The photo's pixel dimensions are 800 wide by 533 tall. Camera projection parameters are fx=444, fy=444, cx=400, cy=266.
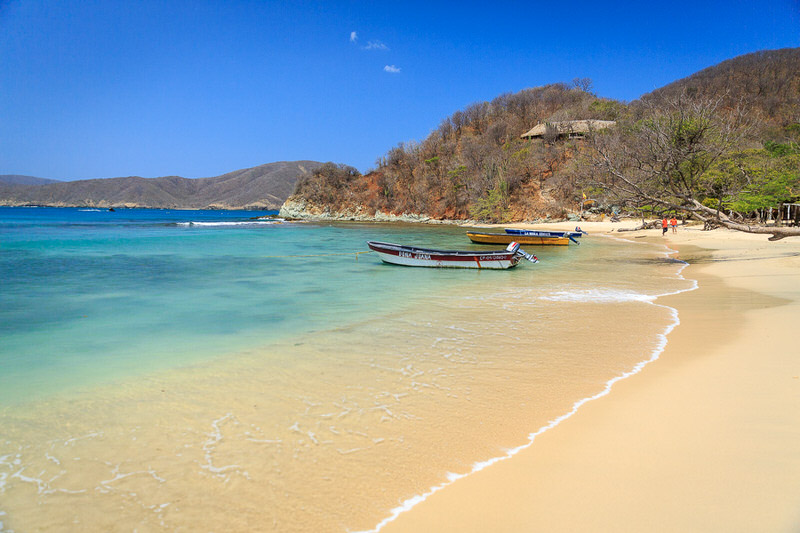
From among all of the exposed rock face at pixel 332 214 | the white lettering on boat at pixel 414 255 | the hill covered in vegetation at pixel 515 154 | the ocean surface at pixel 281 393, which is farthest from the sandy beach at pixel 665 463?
the exposed rock face at pixel 332 214

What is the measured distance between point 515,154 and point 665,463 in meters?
65.3

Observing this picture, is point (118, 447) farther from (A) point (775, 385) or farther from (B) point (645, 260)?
(B) point (645, 260)

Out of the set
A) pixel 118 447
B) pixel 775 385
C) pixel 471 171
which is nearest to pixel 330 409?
pixel 118 447

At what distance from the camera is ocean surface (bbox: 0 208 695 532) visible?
3213 mm

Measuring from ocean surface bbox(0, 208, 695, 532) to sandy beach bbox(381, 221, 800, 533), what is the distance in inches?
10.6

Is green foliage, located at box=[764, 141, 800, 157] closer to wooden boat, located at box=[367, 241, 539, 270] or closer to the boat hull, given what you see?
wooden boat, located at box=[367, 241, 539, 270]

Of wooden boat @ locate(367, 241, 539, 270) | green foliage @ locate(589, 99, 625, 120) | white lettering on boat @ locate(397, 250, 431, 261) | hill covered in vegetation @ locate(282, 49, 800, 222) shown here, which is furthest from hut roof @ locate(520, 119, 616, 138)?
white lettering on boat @ locate(397, 250, 431, 261)

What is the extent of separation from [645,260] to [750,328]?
519 inches

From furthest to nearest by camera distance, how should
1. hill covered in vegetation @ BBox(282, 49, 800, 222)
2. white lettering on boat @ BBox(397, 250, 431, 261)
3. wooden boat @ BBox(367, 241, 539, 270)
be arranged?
hill covered in vegetation @ BBox(282, 49, 800, 222)
white lettering on boat @ BBox(397, 250, 431, 261)
wooden boat @ BBox(367, 241, 539, 270)

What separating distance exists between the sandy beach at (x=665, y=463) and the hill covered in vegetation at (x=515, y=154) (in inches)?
1847

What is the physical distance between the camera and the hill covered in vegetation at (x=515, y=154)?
58.8 meters

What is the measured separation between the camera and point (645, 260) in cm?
1948

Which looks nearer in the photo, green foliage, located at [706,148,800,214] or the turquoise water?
the turquoise water

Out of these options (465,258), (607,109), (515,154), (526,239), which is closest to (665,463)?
(465,258)
